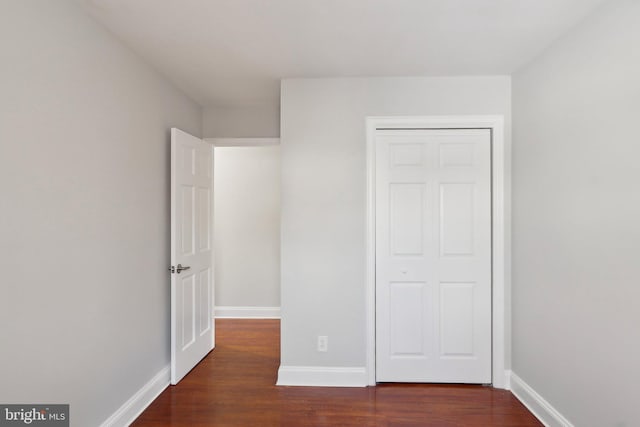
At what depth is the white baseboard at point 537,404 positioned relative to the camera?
6.84ft

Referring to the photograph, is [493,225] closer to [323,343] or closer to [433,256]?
[433,256]

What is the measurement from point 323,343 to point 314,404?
1.44 feet

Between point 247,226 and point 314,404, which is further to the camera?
point 247,226

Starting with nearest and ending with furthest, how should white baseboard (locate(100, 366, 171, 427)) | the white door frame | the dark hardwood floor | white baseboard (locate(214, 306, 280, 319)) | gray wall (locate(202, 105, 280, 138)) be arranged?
white baseboard (locate(100, 366, 171, 427))
the dark hardwood floor
the white door frame
gray wall (locate(202, 105, 280, 138))
white baseboard (locate(214, 306, 280, 319))

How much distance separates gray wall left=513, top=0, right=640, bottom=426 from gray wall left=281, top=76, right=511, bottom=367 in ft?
2.41

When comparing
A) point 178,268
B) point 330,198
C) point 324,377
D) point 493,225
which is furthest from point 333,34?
point 324,377

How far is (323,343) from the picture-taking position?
2707mm

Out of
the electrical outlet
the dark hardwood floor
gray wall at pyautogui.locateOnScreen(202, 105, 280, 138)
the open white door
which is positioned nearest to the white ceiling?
the open white door

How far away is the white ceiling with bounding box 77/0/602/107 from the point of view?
1781 millimetres

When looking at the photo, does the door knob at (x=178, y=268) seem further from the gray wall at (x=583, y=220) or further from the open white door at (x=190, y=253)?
the gray wall at (x=583, y=220)

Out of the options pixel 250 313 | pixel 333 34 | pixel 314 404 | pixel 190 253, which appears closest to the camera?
pixel 333 34

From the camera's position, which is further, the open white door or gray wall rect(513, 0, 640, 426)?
the open white door

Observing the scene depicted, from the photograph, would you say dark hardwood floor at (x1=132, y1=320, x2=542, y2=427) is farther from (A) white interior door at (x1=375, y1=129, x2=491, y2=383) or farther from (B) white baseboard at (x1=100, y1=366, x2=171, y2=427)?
(A) white interior door at (x1=375, y1=129, x2=491, y2=383)

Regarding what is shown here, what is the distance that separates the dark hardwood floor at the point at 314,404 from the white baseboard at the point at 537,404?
0.15ft
